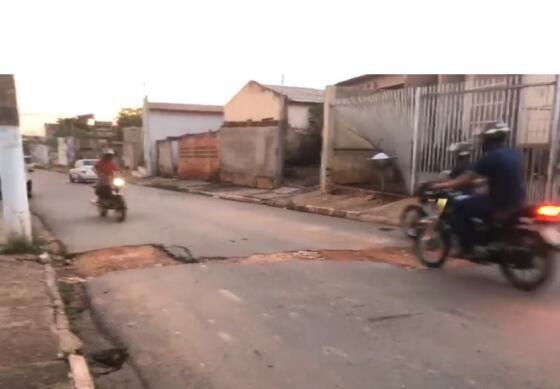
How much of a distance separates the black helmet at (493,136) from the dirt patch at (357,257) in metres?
1.81

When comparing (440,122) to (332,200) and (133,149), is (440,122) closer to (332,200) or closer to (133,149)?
(332,200)

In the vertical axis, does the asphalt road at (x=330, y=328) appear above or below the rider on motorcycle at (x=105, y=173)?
below

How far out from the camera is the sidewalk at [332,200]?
1186 centimetres

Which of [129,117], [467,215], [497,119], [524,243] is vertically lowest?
[524,243]

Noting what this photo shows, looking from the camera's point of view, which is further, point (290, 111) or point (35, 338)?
point (290, 111)

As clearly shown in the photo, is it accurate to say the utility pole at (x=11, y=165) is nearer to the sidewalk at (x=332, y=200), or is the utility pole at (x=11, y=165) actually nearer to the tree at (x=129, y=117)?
the sidewalk at (x=332, y=200)

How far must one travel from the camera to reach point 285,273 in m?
6.27

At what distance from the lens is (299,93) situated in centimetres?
2553

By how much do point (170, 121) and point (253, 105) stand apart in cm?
1003

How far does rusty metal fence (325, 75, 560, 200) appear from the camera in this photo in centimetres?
988

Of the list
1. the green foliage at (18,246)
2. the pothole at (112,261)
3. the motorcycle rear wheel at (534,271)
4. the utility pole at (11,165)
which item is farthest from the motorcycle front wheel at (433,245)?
the utility pole at (11,165)

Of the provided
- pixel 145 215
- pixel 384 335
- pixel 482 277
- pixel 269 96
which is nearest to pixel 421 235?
pixel 482 277

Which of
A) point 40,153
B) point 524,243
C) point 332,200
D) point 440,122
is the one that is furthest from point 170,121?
point 40,153

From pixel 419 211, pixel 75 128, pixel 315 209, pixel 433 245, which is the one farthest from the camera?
pixel 75 128
